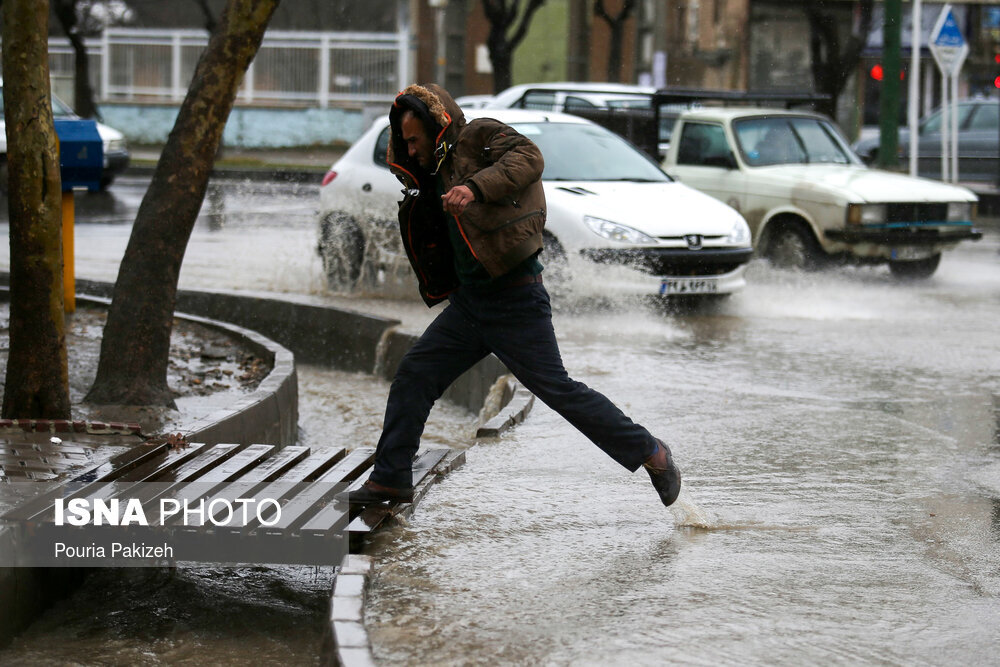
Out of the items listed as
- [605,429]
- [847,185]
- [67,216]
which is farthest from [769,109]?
[605,429]

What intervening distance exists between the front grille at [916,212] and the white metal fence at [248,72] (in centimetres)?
2357

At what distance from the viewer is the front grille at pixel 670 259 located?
406 inches

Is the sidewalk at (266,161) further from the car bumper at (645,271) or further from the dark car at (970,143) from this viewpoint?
the car bumper at (645,271)

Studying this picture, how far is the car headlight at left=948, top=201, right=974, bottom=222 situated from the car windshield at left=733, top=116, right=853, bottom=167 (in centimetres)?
129

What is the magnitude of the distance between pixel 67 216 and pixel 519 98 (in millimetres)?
10095

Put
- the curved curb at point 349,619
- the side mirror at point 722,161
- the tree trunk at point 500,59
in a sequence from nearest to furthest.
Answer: the curved curb at point 349,619 → the side mirror at point 722,161 → the tree trunk at point 500,59

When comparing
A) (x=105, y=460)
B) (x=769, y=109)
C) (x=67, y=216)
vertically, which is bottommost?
(x=105, y=460)

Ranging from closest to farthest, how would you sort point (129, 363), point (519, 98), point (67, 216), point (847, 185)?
point (129, 363), point (67, 216), point (847, 185), point (519, 98)

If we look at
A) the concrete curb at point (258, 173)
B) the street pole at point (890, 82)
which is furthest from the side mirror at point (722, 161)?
the concrete curb at point (258, 173)

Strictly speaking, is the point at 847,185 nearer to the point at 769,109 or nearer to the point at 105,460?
the point at 769,109

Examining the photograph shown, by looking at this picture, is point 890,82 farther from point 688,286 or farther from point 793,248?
point 688,286

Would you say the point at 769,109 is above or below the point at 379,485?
above

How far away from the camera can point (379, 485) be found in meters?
4.92

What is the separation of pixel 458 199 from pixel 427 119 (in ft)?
1.56
